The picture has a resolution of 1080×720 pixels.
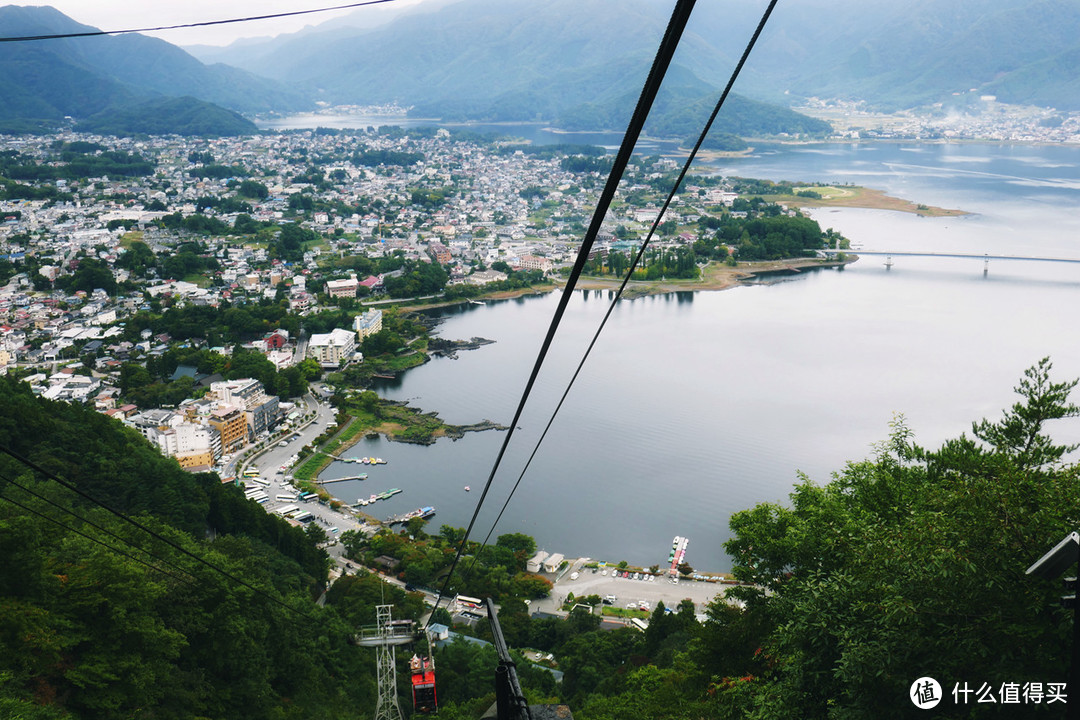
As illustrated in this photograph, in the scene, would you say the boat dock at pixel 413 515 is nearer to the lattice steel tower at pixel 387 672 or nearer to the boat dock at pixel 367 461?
the boat dock at pixel 367 461

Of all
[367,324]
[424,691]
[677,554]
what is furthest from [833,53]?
[424,691]

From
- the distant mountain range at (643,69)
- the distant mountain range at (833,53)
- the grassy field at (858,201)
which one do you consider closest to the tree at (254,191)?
the distant mountain range at (643,69)

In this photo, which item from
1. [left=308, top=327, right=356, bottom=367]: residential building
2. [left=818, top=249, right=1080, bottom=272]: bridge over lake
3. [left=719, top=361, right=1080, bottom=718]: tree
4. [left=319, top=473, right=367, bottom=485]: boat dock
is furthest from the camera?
[left=818, top=249, right=1080, bottom=272]: bridge over lake

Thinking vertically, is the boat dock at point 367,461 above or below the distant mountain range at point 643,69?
below

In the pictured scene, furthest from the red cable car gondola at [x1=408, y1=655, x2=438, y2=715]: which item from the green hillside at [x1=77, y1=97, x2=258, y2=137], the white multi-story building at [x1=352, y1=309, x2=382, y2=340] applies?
the green hillside at [x1=77, y1=97, x2=258, y2=137]

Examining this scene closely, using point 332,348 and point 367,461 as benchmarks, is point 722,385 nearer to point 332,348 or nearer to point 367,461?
point 367,461

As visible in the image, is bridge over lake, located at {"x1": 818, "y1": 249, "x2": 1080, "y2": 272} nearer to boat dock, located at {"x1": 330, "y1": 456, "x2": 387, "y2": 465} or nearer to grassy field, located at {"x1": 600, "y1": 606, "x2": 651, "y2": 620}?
boat dock, located at {"x1": 330, "y1": 456, "x2": 387, "y2": 465}
